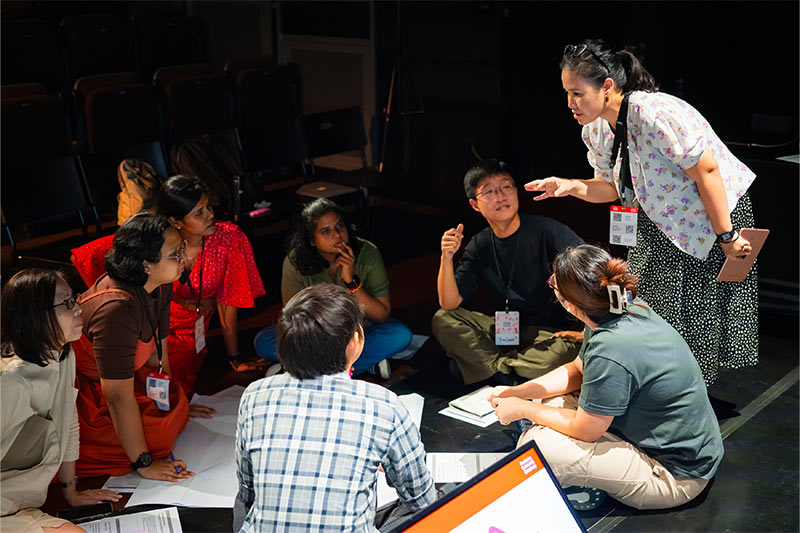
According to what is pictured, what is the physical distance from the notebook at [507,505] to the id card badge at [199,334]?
1.88 m

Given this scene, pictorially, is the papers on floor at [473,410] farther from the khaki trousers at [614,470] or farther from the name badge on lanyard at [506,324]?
the khaki trousers at [614,470]

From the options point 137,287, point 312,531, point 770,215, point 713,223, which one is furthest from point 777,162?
point 312,531

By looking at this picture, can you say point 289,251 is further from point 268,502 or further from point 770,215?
point 770,215

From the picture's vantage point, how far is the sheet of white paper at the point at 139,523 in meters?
2.53

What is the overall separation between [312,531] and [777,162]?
3.05 metres

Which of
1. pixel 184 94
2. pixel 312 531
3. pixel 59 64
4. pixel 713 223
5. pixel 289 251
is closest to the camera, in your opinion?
pixel 312 531

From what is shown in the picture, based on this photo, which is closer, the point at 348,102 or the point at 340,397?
the point at 340,397

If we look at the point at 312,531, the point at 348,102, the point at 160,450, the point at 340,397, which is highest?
the point at 348,102

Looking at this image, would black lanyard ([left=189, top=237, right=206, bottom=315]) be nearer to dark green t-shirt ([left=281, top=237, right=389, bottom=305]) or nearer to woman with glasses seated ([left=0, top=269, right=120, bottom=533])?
dark green t-shirt ([left=281, top=237, right=389, bottom=305])

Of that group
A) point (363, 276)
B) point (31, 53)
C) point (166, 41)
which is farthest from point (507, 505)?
point (166, 41)

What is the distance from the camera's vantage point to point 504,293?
3.44 metres

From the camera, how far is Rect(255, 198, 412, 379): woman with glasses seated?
3.39m

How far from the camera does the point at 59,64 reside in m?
6.38

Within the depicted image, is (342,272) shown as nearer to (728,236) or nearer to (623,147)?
(623,147)
